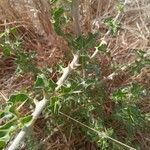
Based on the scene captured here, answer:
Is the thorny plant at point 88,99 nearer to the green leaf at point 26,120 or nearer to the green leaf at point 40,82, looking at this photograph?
the green leaf at point 40,82

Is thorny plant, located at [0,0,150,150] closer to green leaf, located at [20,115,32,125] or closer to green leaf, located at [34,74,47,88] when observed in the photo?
green leaf, located at [34,74,47,88]

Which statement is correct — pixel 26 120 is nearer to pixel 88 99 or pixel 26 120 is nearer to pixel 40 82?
pixel 40 82

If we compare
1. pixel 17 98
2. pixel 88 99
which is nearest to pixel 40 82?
pixel 17 98

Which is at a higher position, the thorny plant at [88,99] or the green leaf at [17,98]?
the green leaf at [17,98]

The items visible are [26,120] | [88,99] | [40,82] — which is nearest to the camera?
[26,120]

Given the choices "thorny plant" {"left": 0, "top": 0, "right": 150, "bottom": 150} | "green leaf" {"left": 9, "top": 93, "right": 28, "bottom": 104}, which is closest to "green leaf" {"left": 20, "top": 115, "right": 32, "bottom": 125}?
"green leaf" {"left": 9, "top": 93, "right": 28, "bottom": 104}

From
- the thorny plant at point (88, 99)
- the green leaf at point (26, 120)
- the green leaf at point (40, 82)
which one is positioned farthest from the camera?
the thorny plant at point (88, 99)

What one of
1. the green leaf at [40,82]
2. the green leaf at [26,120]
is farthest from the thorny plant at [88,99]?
the green leaf at [26,120]

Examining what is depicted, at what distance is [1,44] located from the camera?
1771 millimetres

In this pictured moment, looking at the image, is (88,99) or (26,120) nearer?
(26,120)

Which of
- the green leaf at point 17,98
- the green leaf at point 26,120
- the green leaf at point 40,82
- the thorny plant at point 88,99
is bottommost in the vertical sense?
the thorny plant at point 88,99

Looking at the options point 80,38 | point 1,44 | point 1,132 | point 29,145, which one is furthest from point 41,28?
point 1,132

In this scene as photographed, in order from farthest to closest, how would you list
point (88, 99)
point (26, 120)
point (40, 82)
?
1. point (88, 99)
2. point (40, 82)
3. point (26, 120)

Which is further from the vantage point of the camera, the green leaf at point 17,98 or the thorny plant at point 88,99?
the thorny plant at point 88,99
